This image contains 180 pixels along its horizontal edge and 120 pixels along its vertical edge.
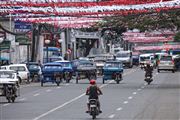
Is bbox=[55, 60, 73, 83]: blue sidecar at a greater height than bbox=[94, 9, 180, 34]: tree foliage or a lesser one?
lesser

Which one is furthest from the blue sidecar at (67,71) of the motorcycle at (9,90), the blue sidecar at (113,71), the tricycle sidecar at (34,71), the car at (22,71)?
the motorcycle at (9,90)

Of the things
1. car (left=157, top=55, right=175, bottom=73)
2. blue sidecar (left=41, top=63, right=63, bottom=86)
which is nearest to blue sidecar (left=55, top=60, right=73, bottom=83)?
blue sidecar (left=41, top=63, right=63, bottom=86)

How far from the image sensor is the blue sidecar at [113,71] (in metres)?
56.2

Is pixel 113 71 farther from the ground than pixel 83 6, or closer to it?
closer to it

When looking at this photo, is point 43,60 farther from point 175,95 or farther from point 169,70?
point 175,95

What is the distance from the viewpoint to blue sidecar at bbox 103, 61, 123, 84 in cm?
5619

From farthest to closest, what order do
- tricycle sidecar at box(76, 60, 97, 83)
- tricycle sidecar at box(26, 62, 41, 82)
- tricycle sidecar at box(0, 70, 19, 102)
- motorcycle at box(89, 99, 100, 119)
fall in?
tricycle sidecar at box(26, 62, 41, 82), tricycle sidecar at box(76, 60, 97, 83), tricycle sidecar at box(0, 70, 19, 102), motorcycle at box(89, 99, 100, 119)

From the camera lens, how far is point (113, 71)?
56.2 m

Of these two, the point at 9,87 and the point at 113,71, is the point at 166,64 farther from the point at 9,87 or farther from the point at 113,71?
the point at 9,87

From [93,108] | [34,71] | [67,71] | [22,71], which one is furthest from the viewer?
[34,71]

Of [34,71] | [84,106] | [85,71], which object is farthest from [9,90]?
[34,71]

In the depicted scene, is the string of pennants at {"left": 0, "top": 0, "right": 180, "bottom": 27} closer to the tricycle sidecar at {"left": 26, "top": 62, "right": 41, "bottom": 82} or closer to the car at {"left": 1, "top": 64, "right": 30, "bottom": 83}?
the car at {"left": 1, "top": 64, "right": 30, "bottom": 83}

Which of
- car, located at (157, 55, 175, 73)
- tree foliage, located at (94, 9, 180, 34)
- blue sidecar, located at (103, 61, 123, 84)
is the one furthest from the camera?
car, located at (157, 55, 175, 73)

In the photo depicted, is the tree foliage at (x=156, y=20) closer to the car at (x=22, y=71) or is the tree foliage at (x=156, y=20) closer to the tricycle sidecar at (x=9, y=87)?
the car at (x=22, y=71)
